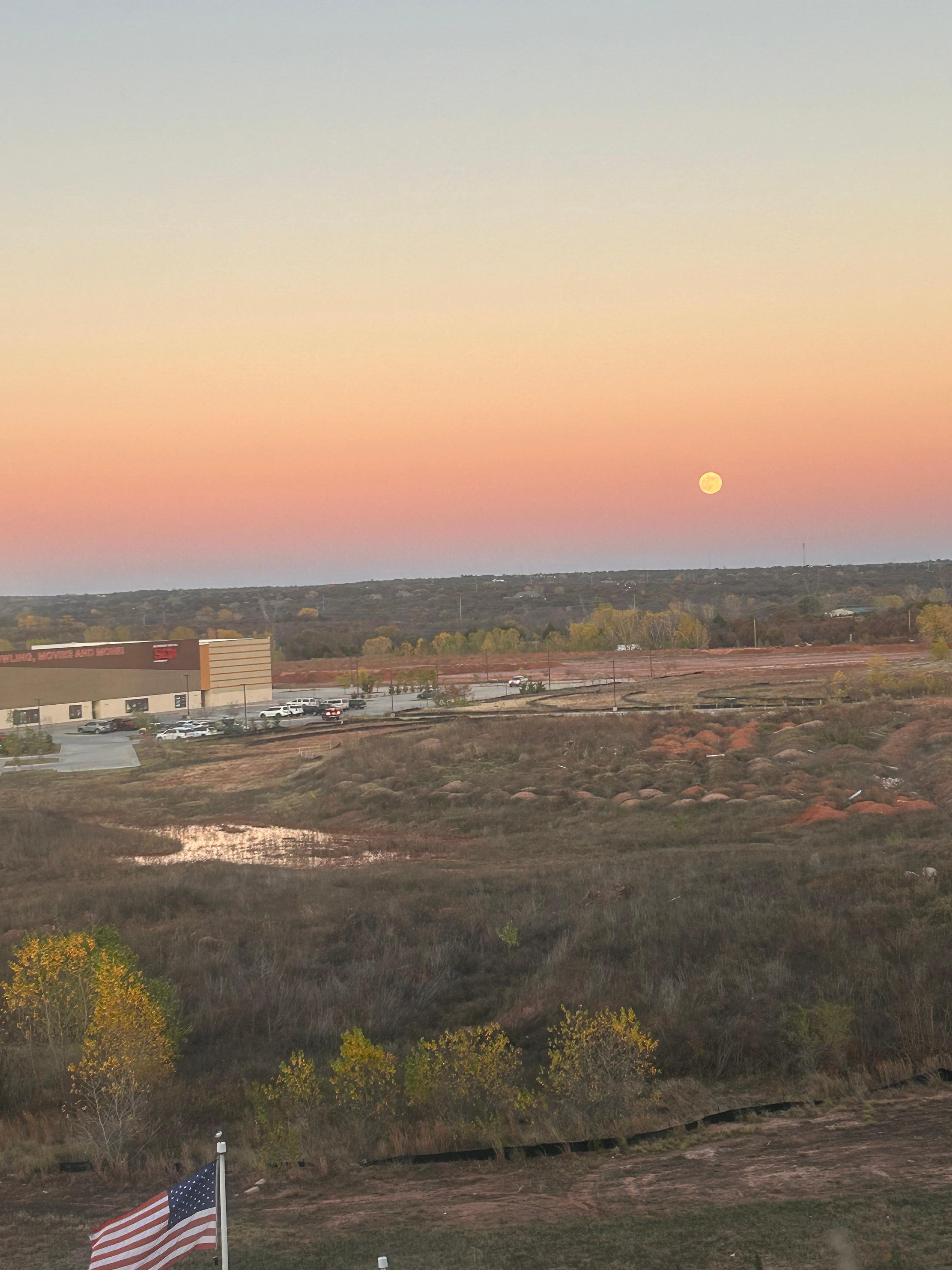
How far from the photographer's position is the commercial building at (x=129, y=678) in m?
80.9

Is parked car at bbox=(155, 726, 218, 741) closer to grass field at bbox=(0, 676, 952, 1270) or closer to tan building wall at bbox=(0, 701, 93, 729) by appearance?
tan building wall at bbox=(0, 701, 93, 729)

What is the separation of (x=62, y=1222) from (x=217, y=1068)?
6566mm

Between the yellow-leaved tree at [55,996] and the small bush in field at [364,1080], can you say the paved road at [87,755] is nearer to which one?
the yellow-leaved tree at [55,996]

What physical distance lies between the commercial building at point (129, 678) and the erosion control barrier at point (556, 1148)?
244 feet

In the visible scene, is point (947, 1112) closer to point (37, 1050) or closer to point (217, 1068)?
point (217, 1068)

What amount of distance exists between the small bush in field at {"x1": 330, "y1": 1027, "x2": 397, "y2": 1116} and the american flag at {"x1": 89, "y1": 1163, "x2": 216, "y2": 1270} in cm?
584

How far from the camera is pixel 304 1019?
2061 cm

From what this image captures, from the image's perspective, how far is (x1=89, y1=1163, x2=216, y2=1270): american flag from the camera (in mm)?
8539

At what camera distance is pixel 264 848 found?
138 ft

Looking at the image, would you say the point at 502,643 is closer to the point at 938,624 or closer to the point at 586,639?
the point at 586,639

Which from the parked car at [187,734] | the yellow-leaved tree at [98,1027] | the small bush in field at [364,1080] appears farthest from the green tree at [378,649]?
the small bush in field at [364,1080]

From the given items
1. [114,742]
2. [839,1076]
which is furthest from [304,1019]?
[114,742]

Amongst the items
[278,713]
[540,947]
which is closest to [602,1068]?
[540,947]

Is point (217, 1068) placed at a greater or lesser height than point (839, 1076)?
lesser
